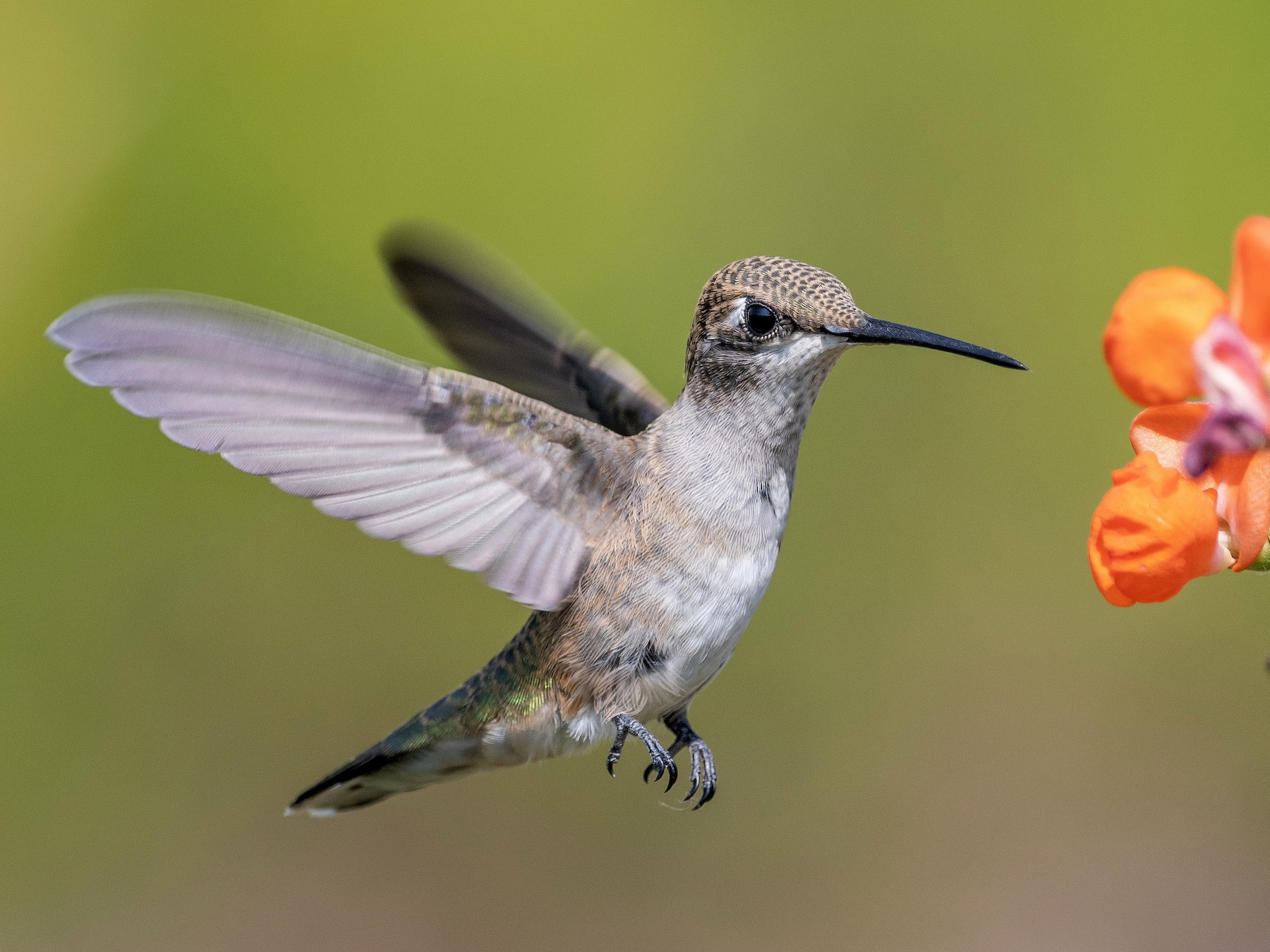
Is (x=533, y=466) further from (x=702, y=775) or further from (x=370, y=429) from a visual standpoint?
(x=702, y=775)

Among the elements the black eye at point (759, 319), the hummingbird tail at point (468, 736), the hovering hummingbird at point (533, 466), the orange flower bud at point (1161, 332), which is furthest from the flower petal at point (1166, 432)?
the hummingbird tail at point (468, 736)

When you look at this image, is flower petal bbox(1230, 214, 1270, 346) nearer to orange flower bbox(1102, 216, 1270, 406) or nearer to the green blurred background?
orange flower bbox(1102, 216, 1270, 406)

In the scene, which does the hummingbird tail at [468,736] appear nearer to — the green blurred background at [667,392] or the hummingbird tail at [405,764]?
the hummingbird tail at [405,764]

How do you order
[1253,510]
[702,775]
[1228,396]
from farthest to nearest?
[702,775]
[1253,510]
[1228,396]

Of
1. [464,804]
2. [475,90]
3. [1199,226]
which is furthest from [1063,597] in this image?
[475,90]

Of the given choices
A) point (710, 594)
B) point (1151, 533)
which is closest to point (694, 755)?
point (710, 594)
